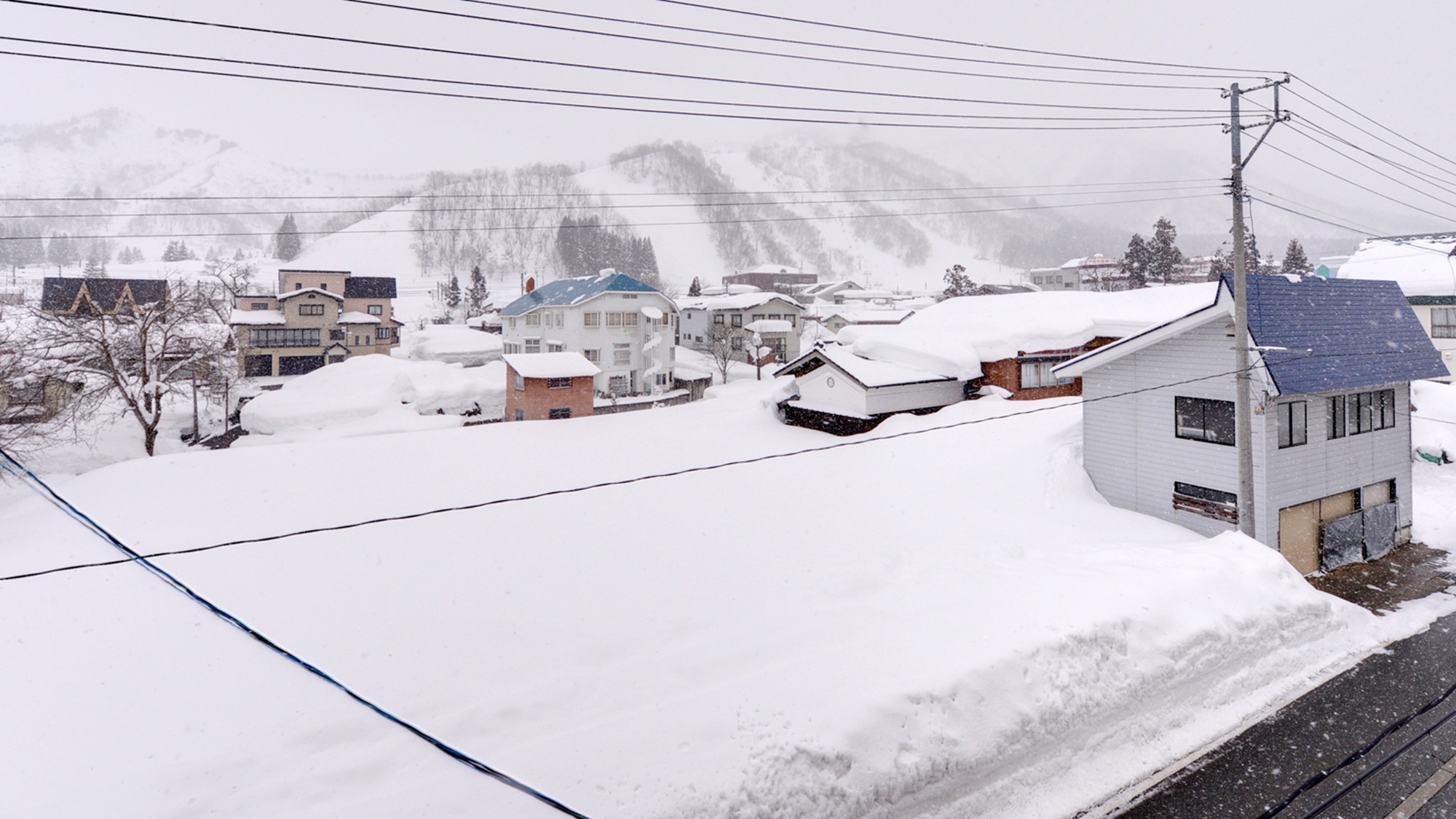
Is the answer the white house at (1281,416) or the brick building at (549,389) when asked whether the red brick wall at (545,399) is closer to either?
the brick building at (549,389)

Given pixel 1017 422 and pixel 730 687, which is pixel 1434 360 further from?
pixel 730 687

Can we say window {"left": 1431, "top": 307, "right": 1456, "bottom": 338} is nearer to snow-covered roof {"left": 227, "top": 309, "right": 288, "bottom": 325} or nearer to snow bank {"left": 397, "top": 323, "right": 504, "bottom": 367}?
snow bank {"left": 397, "top": 323, "right": 504, "bottom": 367}

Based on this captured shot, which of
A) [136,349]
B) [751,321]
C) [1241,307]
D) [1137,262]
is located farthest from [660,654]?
[1137,262]

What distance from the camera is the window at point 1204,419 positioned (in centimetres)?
1352

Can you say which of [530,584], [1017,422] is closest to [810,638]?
[530,584]

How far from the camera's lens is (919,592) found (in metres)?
10.5

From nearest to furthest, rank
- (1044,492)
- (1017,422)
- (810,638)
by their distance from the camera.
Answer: (810,638), (1044,492), (1017,422)

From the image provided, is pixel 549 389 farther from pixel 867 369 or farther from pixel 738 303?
pixel 738 303

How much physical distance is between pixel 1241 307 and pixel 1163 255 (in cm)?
5297

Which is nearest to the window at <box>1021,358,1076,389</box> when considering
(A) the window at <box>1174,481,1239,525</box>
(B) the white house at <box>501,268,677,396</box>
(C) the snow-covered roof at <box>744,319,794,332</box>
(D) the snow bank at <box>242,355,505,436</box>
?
(A) the window at <box>1174,481,1239,525</box>

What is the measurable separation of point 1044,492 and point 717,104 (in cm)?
1175

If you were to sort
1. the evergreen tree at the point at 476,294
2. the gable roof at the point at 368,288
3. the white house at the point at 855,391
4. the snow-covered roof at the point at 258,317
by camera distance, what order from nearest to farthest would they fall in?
the white house at the point at 855,391 → the snow-covered roof at the point at 258,317 → the gable roof at the point at 368,288 → the evergreen tree at the point at 476,294

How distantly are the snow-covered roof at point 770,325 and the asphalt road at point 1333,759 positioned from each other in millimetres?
46025

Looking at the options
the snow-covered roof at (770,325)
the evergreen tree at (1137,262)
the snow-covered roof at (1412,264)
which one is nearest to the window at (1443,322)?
the snow-covered roof at (1412,264)
